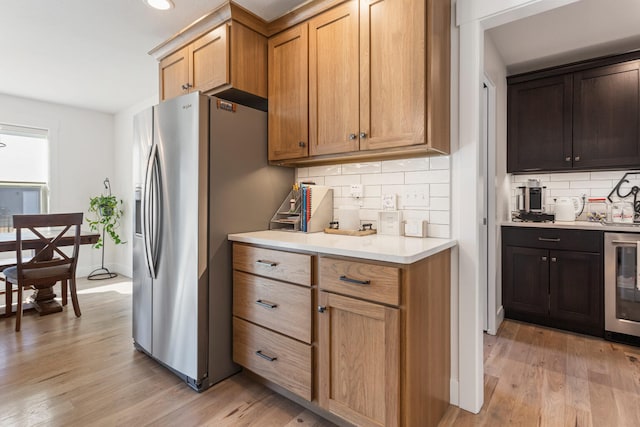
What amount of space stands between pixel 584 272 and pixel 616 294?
0.25 meters

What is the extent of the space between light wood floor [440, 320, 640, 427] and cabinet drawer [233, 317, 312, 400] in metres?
0.79

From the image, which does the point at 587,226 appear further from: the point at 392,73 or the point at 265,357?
the point at 265,357

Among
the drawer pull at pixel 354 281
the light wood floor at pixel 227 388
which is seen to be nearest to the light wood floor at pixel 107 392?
the light wood floor at pixel 227 388

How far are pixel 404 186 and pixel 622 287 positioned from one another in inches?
82.6

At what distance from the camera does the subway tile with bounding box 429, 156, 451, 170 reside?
188 centimetres

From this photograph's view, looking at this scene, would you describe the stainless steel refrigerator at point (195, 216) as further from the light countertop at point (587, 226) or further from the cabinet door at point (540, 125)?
the cabinet door at point (540, 125)

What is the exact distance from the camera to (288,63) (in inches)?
88.2

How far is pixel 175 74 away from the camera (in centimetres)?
266

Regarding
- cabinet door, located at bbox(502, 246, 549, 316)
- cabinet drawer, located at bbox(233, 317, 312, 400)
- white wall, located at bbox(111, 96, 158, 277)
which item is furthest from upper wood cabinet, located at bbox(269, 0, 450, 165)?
white wall, located at bbox(111, 96, 158, 277)

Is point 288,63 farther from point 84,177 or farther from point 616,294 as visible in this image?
point 84,177

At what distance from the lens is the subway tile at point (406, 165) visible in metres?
1.98

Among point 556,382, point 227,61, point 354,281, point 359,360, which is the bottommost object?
point 556,382

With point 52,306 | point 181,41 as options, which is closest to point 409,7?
point 181,41

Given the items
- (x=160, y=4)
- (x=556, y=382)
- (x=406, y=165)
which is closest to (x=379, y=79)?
(x=406, y=165)
